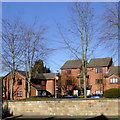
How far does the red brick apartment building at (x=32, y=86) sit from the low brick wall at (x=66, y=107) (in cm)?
2551

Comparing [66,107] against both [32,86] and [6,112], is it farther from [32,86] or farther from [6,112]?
[32,86]

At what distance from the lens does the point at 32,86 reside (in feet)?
158

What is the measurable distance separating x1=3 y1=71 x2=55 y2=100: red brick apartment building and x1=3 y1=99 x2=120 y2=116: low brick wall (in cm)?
2551

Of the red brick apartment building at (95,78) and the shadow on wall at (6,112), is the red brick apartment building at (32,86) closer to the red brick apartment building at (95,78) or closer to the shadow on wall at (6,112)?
the red brick apartment building at (95,78)

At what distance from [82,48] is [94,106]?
535 centimetres

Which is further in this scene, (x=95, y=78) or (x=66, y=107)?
(x=95, y=78)

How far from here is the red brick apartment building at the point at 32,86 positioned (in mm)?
46594

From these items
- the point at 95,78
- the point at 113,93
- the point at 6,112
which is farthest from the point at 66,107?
the point at 95,78

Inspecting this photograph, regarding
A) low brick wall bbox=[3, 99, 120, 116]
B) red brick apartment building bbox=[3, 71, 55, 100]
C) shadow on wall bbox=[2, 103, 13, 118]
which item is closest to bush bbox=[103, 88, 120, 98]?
low brick wall bbox=[3, 99, 120, 116]

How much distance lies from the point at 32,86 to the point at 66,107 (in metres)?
33.4

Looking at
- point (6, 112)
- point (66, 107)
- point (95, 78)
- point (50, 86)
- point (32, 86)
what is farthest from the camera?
point (50, 86)

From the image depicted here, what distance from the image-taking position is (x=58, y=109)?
1591cm

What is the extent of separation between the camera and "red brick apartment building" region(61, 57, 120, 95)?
4680 centimetres

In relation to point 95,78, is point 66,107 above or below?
below
